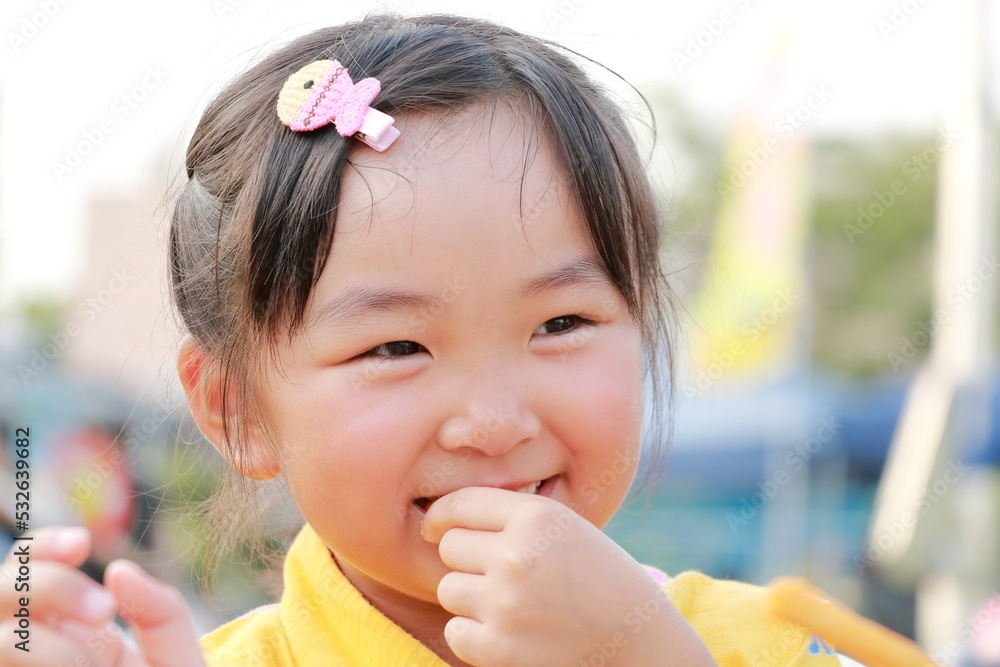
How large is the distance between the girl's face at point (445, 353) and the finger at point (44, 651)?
1.52ft

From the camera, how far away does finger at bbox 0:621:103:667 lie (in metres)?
0.90

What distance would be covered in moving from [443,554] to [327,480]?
0.65 ft

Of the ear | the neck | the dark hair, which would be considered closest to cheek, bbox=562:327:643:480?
the dark hair

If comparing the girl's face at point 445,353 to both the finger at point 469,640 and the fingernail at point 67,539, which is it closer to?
the finger at point 469,640

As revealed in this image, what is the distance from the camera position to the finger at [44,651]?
896 millimetres

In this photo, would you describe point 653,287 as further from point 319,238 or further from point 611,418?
point 319,238

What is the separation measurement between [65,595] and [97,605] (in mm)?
31

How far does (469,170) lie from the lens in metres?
1.34

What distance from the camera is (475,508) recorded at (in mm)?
1265

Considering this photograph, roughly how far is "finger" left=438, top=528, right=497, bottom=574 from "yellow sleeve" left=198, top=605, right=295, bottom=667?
42 cm

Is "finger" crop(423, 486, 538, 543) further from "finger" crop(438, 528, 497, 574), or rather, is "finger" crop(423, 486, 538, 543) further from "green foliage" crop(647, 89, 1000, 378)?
"green foliage" crop(647, 89, 1000, 378)

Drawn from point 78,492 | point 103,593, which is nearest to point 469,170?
point 103,593

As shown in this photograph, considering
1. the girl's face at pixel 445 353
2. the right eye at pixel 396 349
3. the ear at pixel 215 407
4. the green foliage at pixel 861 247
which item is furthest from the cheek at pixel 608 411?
the green foliage at pixel 861 247

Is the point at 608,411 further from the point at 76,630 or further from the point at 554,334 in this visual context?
the point at 76,630
